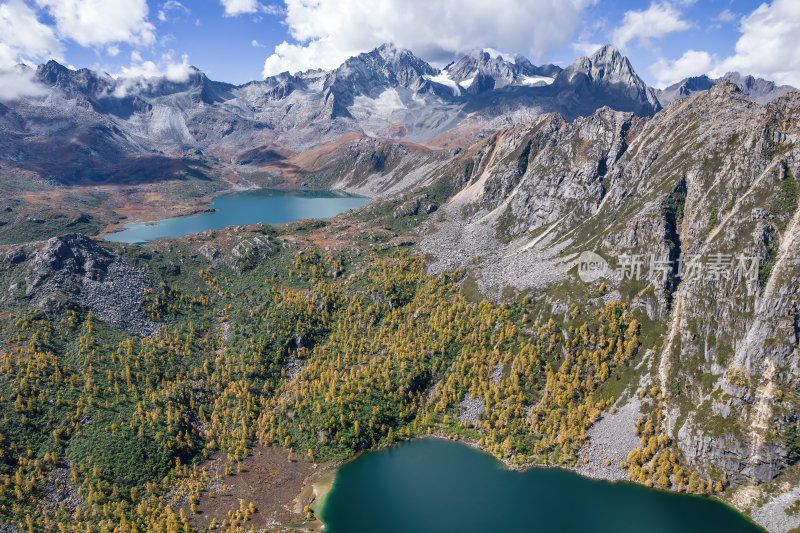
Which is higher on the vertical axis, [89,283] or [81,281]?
[81,281]

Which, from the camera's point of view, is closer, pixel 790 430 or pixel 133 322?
pixel 790 430

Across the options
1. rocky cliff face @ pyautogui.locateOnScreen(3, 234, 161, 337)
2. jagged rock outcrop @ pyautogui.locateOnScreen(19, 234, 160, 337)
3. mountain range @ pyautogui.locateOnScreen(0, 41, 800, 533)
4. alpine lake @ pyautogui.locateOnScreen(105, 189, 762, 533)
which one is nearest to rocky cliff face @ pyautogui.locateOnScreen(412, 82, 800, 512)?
mountain range @ pyautogui.locateOnScreen(0, 41, 800, 533)

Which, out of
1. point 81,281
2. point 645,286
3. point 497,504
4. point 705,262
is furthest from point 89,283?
point 705,262

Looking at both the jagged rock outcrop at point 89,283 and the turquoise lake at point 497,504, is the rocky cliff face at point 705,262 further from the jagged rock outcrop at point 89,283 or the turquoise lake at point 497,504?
the jagged rock outcrop at point 89,283

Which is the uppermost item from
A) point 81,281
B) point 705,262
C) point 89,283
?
point 705,262

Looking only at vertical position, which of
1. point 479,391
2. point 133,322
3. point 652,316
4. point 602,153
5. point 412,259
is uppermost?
point 602,153

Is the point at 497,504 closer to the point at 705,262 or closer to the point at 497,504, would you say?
the point at 497,504

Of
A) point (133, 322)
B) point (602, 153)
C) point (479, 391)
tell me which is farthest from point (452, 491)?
→ point (602, 153)

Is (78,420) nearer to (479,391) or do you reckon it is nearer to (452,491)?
(452,491)

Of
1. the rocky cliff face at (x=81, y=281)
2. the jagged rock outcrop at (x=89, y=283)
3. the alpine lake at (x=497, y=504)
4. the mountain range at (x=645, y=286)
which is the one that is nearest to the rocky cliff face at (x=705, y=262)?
the mountain range at (x=645, y=286)
